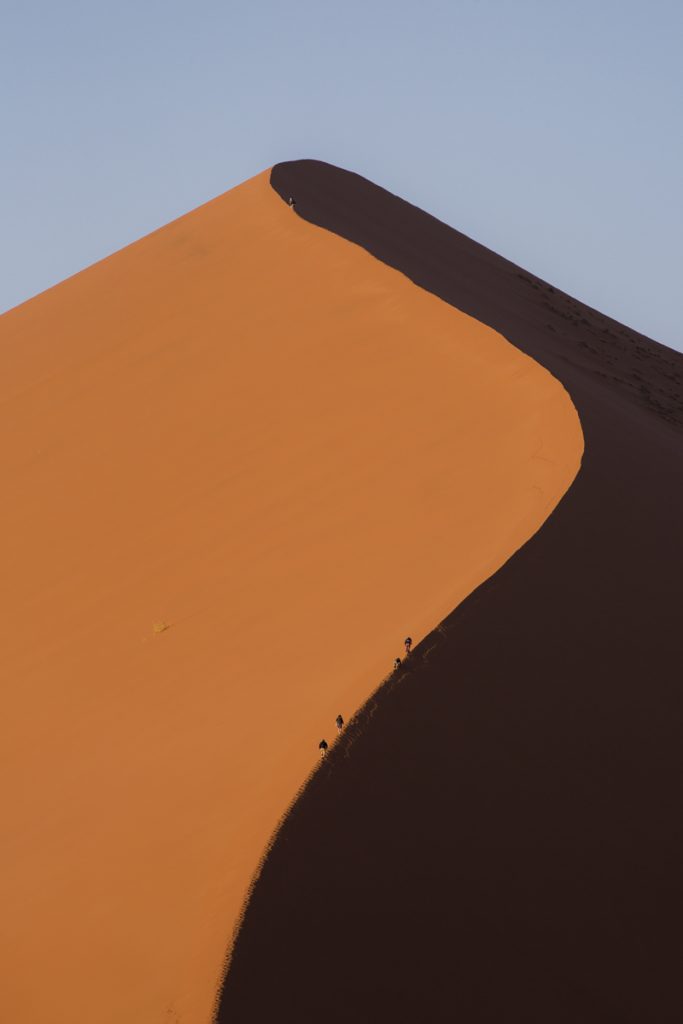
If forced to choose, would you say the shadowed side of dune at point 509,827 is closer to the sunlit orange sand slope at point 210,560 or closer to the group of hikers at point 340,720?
the group of hikers at point 340,720

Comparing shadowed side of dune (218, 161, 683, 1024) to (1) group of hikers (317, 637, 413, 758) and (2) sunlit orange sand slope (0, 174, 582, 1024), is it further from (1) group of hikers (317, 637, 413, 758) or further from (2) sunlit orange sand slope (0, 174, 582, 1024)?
(2) sunlit orange sand slope (0, 174, 582, 1024)

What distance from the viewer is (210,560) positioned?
948 centimetres

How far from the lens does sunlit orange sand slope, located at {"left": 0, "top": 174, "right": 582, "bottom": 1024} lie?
582 centimetres

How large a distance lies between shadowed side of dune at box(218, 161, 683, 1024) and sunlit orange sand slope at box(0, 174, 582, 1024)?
0.24 metres

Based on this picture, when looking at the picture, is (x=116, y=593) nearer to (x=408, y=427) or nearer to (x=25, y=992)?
(x=408, y=427)

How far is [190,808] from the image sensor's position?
6.26 meters

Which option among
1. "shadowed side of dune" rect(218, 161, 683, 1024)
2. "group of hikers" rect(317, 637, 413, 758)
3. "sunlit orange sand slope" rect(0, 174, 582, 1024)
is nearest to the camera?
"shadowed side of dune" rect(218, 161, 683, 1024)

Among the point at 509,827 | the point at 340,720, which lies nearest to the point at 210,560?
the point at 340,720

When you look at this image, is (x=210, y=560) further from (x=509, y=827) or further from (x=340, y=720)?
(x=509, y=827)

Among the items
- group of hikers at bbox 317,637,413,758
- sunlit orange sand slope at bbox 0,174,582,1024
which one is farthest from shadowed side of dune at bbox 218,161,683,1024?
sunlit orange sand slope at bbox 0,174,582,1024

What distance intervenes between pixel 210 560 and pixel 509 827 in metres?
4.45

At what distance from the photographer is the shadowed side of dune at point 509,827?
4.86 meters

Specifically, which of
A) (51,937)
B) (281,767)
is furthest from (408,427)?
(51,937)

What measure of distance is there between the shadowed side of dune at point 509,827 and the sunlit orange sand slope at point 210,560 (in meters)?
0.24
